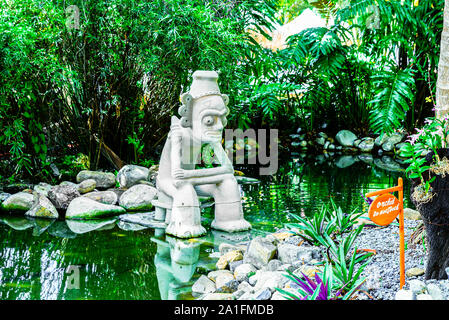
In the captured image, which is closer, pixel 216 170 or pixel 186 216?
pixel 186 216

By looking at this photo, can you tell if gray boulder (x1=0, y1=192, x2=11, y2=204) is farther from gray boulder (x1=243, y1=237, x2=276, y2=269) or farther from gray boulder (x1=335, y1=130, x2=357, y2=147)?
gray boulder (x1=335, y1=130, x2=357, y2=147)

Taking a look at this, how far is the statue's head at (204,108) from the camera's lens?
3.97 m

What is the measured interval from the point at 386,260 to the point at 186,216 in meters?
1.69

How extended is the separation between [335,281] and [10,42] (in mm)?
3602

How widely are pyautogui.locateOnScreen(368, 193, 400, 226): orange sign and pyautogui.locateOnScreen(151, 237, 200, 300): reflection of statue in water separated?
1152mm

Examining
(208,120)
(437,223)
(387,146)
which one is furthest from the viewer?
(387,146)

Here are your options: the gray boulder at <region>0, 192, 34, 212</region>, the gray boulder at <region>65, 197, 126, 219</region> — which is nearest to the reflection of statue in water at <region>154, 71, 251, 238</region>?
the gray boulder at <region>65, 197, 126, 219</region>

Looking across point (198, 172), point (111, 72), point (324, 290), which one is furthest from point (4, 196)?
point (324, 290)

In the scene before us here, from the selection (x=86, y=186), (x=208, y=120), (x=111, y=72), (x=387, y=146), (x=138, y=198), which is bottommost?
(x=138, y=198)

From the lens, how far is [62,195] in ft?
15.6

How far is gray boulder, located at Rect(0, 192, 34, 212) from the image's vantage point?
181 inches

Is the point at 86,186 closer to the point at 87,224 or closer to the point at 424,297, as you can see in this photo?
the point at 87,224

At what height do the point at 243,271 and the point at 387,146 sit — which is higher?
the point at 387,146

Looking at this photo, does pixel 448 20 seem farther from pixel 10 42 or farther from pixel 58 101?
pixel 58 101
